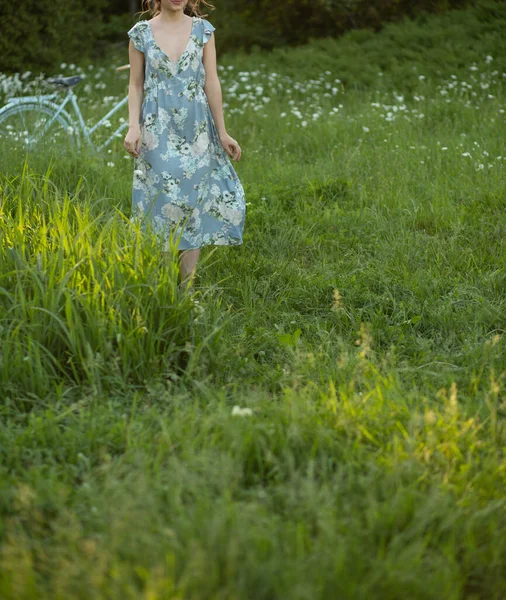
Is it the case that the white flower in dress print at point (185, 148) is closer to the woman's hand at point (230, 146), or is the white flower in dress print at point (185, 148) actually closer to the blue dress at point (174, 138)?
the blue dress at point (174, 138)

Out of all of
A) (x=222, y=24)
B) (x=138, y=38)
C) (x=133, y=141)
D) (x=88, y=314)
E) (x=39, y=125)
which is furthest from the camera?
(x=222, y=24)

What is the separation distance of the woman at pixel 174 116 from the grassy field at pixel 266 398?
44 centimetres

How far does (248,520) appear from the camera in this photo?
2.06m

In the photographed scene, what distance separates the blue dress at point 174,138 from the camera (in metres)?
4.02

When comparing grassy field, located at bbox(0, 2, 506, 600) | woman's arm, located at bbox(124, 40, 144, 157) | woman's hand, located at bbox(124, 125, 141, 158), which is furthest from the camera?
woman's arm, located at bbox(124, 40, 144, 157)

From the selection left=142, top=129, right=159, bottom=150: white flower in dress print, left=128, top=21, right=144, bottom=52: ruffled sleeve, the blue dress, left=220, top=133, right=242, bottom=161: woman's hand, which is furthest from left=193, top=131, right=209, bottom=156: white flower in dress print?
left=128, top=21, right=144, bottom=52: ruffled sleeve

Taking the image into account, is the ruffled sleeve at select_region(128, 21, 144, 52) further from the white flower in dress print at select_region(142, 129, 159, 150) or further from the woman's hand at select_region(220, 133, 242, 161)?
the woman's hand at select_region(220, 133, 242, 161)

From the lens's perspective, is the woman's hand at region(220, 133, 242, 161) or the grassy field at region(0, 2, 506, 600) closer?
the grassy field at region(0, 2, 506, 600)

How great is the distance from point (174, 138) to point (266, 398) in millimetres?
1806

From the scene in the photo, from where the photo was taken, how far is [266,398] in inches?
114

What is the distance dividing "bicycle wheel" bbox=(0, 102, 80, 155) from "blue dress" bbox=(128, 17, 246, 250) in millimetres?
1741

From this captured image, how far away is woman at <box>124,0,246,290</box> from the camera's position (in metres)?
4.01

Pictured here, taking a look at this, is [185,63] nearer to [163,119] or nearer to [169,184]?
[163,119]

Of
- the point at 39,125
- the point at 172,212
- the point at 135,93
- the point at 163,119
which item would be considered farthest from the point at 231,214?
the point at 39,125
